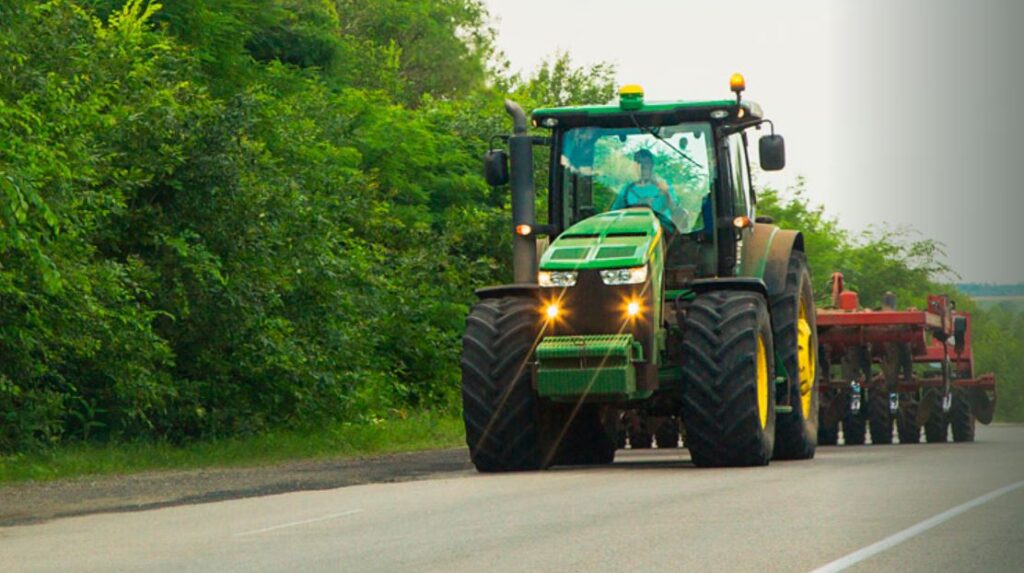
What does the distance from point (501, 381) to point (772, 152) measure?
4049mm

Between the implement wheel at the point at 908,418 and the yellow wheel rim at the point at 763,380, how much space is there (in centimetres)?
1077

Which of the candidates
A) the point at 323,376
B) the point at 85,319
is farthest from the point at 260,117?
the point at 85,319

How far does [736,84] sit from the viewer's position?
21016mm

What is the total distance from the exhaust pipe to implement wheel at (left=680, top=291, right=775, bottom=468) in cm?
251

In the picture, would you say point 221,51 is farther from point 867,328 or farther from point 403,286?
point 867,328

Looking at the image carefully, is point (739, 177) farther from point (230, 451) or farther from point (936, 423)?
point (936, 423)

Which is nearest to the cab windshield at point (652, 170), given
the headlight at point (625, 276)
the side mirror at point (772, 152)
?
the side mirror at point (772, 152)

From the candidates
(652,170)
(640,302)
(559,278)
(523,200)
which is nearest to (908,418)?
(652,170)

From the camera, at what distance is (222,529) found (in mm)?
13906

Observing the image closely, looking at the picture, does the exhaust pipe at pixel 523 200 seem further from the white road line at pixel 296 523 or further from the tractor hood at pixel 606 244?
the white road line at pixel 296 523

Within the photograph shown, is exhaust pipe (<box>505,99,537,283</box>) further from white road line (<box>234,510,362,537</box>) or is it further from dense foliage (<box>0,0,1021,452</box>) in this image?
white road line (<box>234,510,362,537</box>)

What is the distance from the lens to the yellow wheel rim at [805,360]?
2277cm

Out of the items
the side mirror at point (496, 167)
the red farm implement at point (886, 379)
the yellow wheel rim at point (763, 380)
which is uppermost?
the side mirror at point (496, 167)

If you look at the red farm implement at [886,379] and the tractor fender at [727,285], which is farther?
the red farm implement at [886,379]
